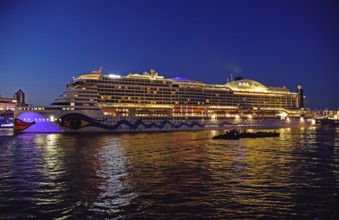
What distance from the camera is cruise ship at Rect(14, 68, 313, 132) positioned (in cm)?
6312

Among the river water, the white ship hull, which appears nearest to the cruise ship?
the white ship hull

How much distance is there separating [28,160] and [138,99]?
5123 centimetres

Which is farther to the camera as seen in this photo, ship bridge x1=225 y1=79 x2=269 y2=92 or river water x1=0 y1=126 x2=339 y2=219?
ship bridge x1=225 y1=79 x2=269 y2=92

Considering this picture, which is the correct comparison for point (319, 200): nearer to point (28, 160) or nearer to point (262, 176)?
point (262, 176)

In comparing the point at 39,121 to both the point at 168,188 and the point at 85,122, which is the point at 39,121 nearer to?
the point at 85,122

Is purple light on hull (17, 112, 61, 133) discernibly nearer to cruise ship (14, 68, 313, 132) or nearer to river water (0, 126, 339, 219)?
cruise ship (14, 68, 313, 132)

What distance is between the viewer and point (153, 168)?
23.8m

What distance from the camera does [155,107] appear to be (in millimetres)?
79688

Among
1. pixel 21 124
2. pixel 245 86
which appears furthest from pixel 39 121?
pixel 245 86

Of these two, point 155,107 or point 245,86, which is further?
point 245,86

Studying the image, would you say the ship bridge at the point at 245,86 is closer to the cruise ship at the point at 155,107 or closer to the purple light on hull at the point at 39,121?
the cruise ship at the point at 155,107

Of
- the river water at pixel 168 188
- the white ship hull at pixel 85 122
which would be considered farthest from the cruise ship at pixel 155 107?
the river water at pixel 168 188

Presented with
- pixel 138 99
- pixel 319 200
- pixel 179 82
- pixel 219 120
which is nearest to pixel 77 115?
pixel 138 99

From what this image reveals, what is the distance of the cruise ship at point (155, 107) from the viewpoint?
6312 cm
